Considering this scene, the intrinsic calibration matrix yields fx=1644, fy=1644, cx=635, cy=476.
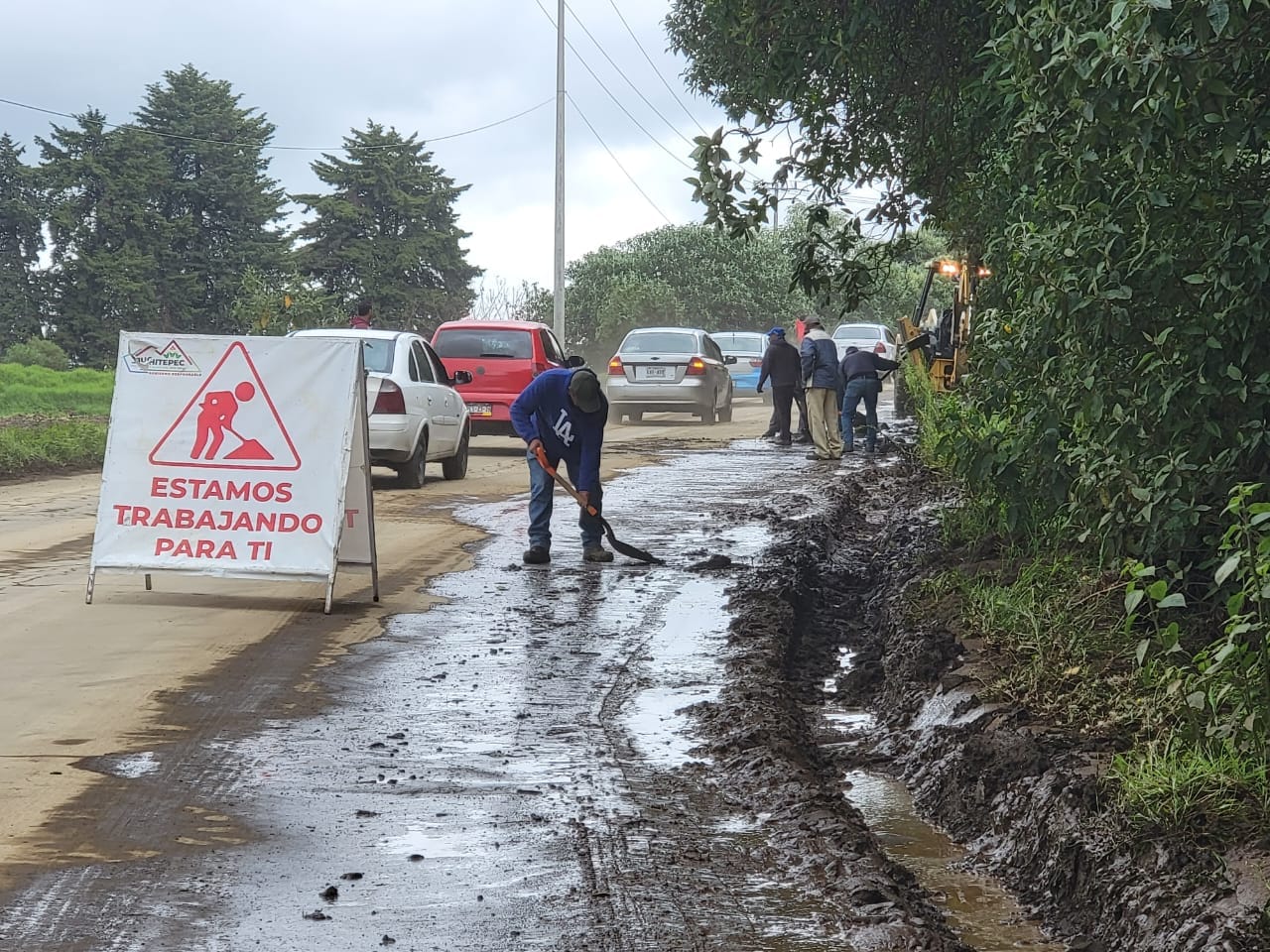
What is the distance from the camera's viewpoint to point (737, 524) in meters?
14.3

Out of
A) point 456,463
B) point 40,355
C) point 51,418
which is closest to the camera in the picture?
point 456,463

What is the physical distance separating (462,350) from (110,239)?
33224 mm

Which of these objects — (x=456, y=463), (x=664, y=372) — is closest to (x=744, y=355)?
(x=664, y=372)

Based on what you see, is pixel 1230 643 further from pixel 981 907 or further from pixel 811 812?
pixel 811 812

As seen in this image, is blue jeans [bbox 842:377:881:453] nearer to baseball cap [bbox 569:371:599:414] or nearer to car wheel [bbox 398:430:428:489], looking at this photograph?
car wheel [bbox 398:430:428:489]

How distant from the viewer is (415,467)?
16.9 meters

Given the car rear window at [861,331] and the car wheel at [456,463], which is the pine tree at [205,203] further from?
the car wheel at [456,463]

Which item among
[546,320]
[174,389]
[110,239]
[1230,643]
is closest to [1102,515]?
[1230,643]

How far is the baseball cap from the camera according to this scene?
11.4 meters

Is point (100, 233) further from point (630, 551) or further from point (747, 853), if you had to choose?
point (747, 853)

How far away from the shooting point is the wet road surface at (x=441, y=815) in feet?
14.9

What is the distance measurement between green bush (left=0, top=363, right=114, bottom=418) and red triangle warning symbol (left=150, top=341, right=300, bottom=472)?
18.3m

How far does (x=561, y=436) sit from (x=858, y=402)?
38.8 ft

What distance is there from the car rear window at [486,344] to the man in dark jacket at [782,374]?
152 inches
